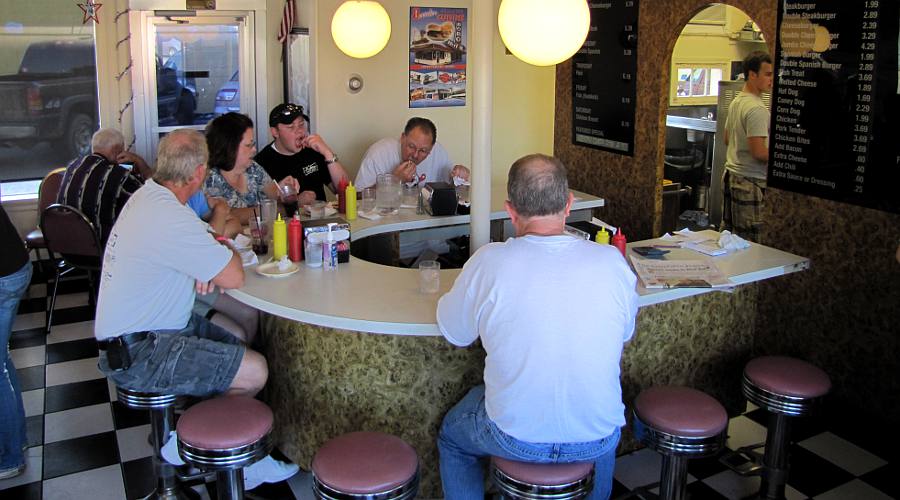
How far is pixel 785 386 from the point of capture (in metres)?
3.03

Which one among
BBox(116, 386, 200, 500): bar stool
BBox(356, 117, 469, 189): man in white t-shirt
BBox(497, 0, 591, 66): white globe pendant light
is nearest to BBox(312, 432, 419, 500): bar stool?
BBox(116, 386, 200, 500): bar stool

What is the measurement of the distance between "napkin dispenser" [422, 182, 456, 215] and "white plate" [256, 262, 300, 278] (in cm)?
125

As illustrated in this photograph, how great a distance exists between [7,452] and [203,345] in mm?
1156

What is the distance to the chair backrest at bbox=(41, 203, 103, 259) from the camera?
4.64 metres

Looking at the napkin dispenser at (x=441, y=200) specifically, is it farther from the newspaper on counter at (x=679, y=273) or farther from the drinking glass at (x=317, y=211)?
the newspaper on counter at (x=679, y=273)

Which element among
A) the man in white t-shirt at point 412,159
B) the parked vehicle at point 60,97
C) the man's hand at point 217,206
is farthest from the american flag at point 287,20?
the man's hand at point 217,206

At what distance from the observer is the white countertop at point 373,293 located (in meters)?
2.79

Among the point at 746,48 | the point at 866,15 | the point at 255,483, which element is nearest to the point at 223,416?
the point at 255,483

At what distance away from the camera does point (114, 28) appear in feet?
20.7

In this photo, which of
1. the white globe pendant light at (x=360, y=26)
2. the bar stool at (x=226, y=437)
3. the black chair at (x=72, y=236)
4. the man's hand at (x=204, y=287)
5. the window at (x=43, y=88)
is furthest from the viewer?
the window at (x=43, y=88)

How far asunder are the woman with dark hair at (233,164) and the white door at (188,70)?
2487 mm

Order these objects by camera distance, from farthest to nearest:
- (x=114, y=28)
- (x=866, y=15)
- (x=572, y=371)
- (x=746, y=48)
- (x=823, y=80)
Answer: (x=746, y=48) < (x=114, y=28) < (x=823, y=80) < (x=866, y=15) < (x=572, y=371)

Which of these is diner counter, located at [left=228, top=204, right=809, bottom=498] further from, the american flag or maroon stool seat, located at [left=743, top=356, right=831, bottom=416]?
the american flag

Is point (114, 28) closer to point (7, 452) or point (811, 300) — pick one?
point (7, 452)
